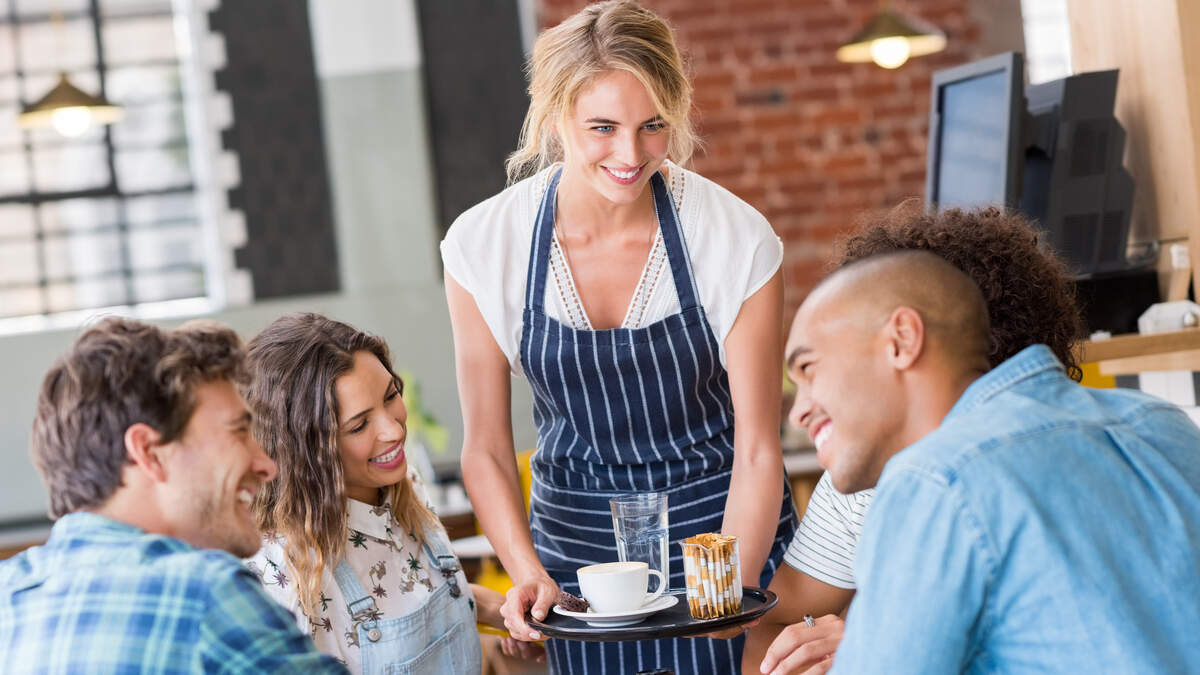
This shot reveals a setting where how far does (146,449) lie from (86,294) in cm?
558

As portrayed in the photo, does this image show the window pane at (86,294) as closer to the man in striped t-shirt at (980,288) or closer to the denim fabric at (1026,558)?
the man in striped t-shirt at (980,288)

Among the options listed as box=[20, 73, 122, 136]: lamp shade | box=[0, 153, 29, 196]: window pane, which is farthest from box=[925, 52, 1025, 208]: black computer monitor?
box=[0, 153, 29, 196]: window pane

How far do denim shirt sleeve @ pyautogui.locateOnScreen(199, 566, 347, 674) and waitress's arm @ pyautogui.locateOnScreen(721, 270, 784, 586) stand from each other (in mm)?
857

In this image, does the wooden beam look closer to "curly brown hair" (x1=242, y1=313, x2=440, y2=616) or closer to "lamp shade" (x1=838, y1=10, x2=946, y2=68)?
"curly brown hair" (x1=242, y1=313, x2=440, y2=616)

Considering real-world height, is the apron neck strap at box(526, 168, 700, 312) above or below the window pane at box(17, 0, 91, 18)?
below

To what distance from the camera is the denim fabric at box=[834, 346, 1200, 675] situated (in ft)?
2.90

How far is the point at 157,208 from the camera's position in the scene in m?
6.27

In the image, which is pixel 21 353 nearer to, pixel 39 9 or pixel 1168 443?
pixel 39 9

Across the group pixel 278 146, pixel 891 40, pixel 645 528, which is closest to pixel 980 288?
pixel 645 528

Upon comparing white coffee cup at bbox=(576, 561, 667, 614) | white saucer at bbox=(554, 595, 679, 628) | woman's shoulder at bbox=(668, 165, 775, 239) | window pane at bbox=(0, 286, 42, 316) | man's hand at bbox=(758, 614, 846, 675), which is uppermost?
woman's shoulder at bbox=(668, 165, 775, 239)

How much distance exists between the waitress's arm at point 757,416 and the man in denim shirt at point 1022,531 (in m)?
0.73

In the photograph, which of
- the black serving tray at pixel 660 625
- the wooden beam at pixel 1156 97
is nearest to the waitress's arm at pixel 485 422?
the black serving tray at pixel 660 625

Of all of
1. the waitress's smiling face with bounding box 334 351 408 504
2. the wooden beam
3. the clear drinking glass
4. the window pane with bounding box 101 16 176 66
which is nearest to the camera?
the clear drinking glass

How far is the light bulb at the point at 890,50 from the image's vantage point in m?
5.29
